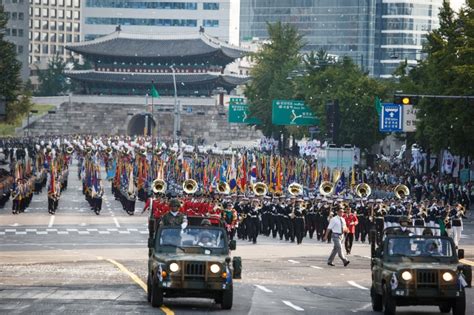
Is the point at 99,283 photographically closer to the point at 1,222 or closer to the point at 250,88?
the point at 1,222

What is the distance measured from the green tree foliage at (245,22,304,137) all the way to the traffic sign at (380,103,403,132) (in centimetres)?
5672

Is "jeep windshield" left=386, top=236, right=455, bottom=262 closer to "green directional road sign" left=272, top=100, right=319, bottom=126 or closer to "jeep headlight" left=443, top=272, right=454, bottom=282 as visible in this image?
"jeep headlight" left=443, top=272, right=454, bottom=282

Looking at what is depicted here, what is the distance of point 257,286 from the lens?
1411 inches

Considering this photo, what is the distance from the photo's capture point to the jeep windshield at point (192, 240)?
97.3ft

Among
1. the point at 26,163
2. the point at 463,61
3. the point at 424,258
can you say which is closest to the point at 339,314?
the point at 424,258

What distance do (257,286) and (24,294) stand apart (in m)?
6.25

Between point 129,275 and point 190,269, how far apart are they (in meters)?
9.41

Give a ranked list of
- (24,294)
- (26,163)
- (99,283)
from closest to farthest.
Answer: (24,294) → (99,283) → (26,163)

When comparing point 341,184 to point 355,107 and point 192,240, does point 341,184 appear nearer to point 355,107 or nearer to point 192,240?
point 355,107

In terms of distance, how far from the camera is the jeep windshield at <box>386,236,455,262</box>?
29.2 m

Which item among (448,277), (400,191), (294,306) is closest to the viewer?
(448,277)

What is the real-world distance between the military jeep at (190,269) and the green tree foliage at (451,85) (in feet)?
166

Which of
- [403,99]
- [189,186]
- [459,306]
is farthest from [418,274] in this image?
[403,99]

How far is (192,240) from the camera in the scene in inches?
1178
